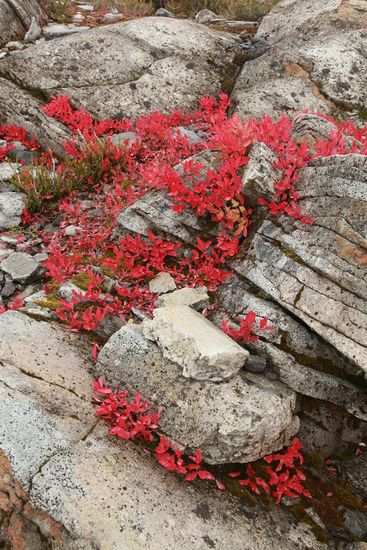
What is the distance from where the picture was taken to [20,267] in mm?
6859

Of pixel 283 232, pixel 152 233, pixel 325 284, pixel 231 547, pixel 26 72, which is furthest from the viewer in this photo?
pixel 26 72

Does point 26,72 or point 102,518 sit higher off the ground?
point 26,72

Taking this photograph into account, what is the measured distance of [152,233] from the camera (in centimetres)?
663

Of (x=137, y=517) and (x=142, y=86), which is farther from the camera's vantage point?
(x=142, y=86)

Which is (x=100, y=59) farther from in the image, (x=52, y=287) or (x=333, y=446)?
(x=333, y=446)

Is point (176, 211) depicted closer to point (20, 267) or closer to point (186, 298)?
point (186, 298)

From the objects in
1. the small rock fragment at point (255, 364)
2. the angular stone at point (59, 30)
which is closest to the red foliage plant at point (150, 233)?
the small rock fragment at point (255, 364)

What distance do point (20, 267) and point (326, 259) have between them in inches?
185

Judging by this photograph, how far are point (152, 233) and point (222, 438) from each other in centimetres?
337

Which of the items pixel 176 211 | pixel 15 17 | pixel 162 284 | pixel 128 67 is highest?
pixel 128 67

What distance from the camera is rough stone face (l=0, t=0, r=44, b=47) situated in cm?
1211

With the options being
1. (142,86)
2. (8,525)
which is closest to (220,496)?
(8,525)

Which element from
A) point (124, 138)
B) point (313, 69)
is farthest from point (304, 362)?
point (313, 69)

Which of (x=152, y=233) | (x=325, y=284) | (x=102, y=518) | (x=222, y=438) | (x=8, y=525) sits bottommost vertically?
(x=8, y=525)
